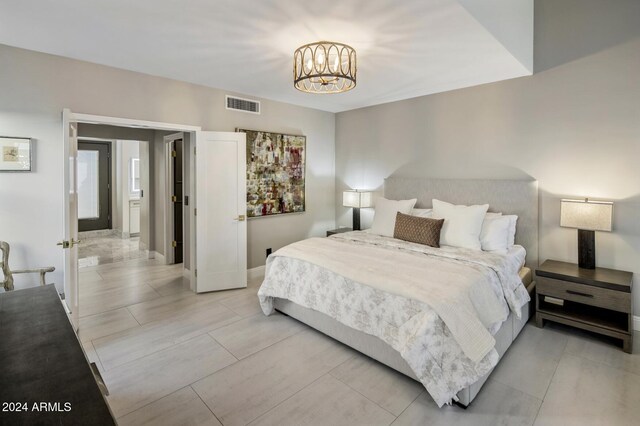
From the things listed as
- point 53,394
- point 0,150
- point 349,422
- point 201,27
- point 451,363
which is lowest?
point 349,422

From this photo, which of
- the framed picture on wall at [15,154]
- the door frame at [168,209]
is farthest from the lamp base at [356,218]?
the framed picture on wall at [15,154]

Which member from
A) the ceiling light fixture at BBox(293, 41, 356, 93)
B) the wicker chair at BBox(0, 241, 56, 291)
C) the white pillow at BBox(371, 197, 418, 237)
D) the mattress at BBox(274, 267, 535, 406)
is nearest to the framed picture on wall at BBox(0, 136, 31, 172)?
the wicker chair at BBox(0, 241, 56, 291)

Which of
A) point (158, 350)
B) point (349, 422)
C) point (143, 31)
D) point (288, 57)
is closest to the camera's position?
point (349, 422)

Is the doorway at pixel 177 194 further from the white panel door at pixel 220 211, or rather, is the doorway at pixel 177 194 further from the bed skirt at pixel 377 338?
the bed skirt at pixel 377 338

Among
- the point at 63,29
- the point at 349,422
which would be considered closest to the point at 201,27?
the point at 63,29

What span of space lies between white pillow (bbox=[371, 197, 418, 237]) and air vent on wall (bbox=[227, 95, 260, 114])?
225cm

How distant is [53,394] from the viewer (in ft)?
3.06

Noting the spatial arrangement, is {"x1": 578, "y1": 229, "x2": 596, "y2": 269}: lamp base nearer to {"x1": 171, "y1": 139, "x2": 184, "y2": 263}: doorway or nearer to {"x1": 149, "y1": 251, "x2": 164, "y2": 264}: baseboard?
{"x1": 171, "y1": 139, "x2": 184, "y2": 263}: doorway

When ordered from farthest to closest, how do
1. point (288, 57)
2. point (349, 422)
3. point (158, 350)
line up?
point (288, 57) < point (158, 350) < point (349, 422)

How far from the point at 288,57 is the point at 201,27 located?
869 mm

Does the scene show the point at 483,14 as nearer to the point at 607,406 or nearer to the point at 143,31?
the point at 143,31

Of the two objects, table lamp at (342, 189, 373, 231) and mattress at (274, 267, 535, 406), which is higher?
table lamp at (342, 189, 373, 231)

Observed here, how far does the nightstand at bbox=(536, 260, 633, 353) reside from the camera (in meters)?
2.71

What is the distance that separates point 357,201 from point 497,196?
6.47ft
